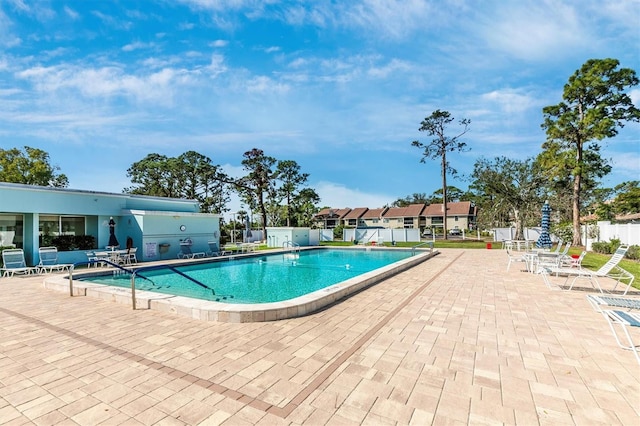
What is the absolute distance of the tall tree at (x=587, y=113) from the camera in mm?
19969

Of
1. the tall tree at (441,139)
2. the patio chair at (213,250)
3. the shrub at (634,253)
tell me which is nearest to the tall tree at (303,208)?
the tall tree at (441,139)

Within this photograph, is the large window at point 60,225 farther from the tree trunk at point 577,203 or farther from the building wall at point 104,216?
the tree trunk at point 577,203

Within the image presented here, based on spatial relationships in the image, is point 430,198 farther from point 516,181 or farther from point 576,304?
point 576,304

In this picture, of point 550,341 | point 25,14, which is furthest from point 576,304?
point 25,14

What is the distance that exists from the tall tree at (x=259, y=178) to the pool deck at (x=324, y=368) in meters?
29.2

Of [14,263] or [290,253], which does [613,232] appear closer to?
[290,253]

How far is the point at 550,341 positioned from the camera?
167 inches

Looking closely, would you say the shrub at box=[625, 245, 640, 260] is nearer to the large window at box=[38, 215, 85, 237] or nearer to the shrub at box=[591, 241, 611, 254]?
the shrub at box=[591, 241, 611, 254]

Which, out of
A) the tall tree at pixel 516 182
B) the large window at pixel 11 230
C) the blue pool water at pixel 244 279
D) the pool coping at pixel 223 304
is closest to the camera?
the pool coping at pixel 223 304

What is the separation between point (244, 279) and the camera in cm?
1125

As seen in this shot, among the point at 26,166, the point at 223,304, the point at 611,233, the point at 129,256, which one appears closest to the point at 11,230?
the point at 129,256

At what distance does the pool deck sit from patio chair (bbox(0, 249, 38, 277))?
6784 mm

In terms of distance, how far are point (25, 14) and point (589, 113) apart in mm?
29541

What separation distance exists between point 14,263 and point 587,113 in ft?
106
